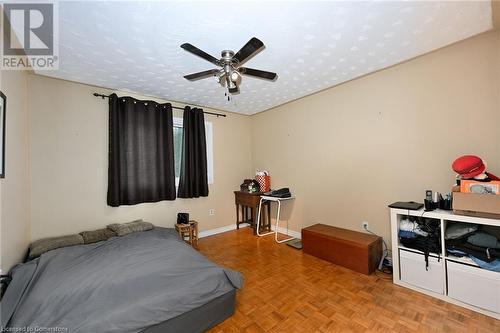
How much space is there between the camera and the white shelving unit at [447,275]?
1.74 m

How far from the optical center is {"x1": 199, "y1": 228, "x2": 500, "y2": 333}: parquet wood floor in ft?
5.56

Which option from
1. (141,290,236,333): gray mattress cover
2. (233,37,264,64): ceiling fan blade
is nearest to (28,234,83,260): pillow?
(141,290,236,333): gray mattress cover

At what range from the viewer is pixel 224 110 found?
434 cm

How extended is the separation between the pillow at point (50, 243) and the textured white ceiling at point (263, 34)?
202 cm

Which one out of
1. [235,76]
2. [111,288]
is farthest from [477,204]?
[111,288]

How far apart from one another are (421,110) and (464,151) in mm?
594

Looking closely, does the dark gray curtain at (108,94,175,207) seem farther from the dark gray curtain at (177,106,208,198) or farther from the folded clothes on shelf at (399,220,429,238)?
the folded clothes on shelf at (399,220,429,238)

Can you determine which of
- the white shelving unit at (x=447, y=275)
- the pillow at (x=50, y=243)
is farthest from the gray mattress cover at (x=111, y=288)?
the white shelving unit at (x=447, y=275)

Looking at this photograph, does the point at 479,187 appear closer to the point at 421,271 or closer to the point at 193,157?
the point at 421,271

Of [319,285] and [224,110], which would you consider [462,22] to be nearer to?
[319,285]

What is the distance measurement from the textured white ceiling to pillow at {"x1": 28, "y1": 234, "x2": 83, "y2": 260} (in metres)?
2.02

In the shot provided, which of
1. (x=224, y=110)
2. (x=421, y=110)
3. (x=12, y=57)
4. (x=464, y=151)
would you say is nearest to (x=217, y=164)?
(x=224, y=110)

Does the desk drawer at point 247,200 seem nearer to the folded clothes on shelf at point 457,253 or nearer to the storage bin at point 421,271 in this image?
the storage bin at point 421,271

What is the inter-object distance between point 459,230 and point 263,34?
8.35ft
